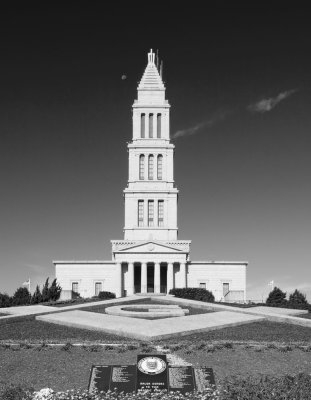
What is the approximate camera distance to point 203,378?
16062 mm

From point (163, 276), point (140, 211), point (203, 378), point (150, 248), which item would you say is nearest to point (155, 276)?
point (150, 248)

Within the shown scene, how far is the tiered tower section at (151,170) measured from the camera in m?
80.3

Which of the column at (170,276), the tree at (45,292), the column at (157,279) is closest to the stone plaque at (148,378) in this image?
the tree at (45,292)

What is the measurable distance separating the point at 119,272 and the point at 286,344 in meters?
53.0

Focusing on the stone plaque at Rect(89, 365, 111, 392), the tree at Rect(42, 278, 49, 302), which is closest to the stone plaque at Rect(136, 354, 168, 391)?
the stone plaque at Rect(89, 365, 111, 392)

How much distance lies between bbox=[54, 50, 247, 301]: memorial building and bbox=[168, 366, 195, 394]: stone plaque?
57.5 metres

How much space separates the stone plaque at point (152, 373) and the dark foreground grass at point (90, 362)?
225 cm

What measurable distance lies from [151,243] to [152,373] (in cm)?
5985

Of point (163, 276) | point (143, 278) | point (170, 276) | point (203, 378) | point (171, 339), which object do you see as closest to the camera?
point (203, 378)

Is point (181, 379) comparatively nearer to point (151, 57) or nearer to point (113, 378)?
point (113, 378)

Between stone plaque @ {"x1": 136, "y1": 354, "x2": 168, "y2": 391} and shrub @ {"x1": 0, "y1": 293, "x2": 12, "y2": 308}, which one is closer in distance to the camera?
stone plaque @ {"x1": 136, "y1": 354, "x2": 168, "y2": 391}

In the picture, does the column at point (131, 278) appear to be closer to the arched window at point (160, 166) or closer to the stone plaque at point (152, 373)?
the arched window at point (160, 166)

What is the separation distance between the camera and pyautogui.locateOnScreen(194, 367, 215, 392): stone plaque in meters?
15.5

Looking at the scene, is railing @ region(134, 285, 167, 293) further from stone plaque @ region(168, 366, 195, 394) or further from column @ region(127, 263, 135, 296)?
stone plaque @ region(168, 366, 195, 394)
